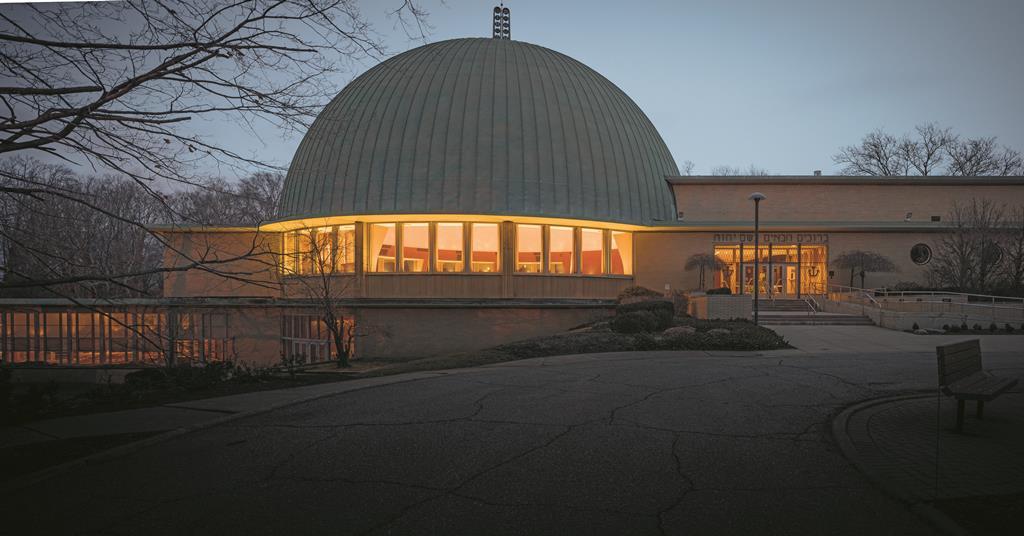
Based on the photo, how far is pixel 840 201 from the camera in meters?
32.8

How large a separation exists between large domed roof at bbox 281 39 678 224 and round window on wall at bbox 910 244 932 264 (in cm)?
1197

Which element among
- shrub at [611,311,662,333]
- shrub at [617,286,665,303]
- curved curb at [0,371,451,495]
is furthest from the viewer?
shrub at [617,286,665,303]

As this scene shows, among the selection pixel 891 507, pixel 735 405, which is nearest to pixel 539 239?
pixel 735 405

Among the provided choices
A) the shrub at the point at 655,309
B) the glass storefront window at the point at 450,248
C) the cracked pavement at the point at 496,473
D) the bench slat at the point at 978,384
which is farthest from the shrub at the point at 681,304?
the bench slat at the point at 978,384

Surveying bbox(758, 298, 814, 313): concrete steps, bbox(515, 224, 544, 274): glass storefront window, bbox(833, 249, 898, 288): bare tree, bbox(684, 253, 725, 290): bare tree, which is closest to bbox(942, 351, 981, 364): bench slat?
bbox(515, 224, 544, 274): glass storefront window

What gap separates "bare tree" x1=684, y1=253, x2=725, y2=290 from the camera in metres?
29.9

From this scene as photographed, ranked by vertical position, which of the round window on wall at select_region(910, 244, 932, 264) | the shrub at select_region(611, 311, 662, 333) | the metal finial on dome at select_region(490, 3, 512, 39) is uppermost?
the metal finial on dome at select_region(490, 3, 512, 39)

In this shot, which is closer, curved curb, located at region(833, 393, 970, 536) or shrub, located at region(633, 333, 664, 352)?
→ curved curb, located at region(833, 393, 970, 536)

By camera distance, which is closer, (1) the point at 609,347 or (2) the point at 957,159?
(1) the point at 609,347

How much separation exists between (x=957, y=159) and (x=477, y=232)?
4700cm

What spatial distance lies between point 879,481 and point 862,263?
27222 mm

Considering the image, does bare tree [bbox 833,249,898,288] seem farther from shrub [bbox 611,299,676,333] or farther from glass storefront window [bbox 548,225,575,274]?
glass storefront window [bbox 548,225,575,274]

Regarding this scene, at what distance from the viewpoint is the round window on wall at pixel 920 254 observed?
30.9 m

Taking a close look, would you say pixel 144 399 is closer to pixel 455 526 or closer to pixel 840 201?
pixel 455 526
